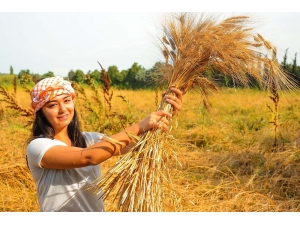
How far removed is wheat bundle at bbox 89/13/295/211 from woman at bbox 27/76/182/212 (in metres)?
0.06

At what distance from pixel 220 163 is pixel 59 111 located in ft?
7.44

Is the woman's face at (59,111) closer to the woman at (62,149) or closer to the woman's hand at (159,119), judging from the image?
the woman at (62,149)

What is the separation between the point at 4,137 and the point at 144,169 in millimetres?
3100

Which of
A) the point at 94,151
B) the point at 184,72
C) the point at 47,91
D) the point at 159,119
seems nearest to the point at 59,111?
the point at 47,91

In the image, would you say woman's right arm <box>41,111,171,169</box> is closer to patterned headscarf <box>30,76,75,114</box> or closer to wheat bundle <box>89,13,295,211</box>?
wheat bundle <box>89,13,295,211</box>

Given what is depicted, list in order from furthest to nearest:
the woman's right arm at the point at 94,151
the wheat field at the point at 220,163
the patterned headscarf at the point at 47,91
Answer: the wheat field at the point at 220,163 < the patterned headscarf at the point at 47,91 < the woman's right arm at the point at 94,151

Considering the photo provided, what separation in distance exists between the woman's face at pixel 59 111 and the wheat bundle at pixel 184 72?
324 millimetres

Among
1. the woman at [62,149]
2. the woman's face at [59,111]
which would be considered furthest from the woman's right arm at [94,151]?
the woman's face at [59,111]

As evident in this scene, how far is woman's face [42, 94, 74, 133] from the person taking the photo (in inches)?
65.5

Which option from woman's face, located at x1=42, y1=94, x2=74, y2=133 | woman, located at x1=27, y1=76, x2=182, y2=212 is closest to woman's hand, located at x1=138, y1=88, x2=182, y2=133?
woman, located at x1=27, y1=76, x2=182, y2=212

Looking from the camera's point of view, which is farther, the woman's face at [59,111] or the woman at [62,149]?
the woman's face at [59,111]

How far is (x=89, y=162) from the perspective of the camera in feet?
5.05

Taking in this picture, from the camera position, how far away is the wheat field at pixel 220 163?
8.72 ft

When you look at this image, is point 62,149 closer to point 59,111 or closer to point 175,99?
point 59,111
